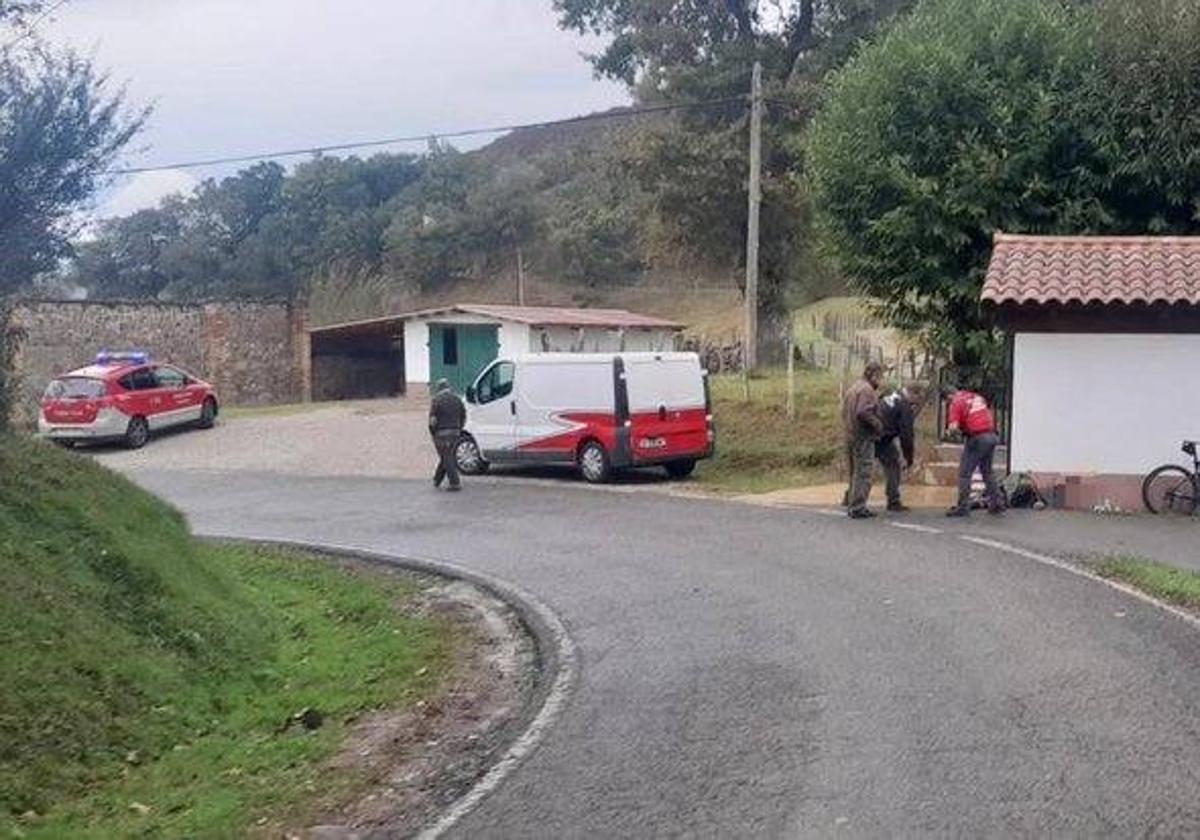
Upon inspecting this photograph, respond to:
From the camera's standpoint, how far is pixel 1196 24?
2197 cm

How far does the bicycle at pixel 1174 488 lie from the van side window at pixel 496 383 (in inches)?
400

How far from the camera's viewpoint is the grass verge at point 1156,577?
1191cm

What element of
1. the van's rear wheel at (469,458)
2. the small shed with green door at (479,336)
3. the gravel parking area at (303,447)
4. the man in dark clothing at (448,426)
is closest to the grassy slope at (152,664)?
the man in dark clothing at (448,426)

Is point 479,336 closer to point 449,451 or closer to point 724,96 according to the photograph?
point 724,96

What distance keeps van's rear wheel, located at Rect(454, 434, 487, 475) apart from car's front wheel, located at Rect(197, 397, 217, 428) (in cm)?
1080

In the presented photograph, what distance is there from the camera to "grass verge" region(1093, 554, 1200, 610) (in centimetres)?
1191

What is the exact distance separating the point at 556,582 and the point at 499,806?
6918 millimetres

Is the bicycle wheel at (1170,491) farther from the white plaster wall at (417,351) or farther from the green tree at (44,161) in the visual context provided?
the white plaster wall at (417,351)

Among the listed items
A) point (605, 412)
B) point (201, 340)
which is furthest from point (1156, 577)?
point (201, 340)

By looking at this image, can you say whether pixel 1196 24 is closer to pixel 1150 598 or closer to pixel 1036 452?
pixel 1036 452

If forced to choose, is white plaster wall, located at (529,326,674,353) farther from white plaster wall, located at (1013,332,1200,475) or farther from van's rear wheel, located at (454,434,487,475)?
white plaster wall, located at (1013,332,1200,475)

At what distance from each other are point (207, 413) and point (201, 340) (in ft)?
35.4

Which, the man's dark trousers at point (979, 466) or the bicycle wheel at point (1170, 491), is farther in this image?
the bicycle wheel at point (1170, 491)

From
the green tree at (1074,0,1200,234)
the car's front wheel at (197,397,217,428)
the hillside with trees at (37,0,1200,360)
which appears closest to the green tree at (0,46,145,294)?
the hillside with trees at (37,0,1200,360)
